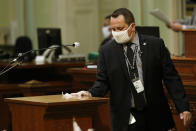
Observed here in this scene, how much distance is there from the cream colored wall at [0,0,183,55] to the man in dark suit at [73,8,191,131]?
3.67 metres

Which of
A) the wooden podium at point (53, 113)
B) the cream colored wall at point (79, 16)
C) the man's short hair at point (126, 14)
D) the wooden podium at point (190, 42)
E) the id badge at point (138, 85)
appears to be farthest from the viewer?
the cream colored wall at point (79, 16)

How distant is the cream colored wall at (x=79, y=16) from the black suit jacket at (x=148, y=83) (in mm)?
3667

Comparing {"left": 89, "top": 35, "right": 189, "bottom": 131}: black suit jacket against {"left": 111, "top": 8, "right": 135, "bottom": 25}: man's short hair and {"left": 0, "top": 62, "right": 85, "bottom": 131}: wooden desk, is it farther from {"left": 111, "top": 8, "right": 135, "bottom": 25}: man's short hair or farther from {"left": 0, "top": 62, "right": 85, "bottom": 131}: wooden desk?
{"left": 0, "top": 62, "right": 85, "bottom": 131}: wooden desk

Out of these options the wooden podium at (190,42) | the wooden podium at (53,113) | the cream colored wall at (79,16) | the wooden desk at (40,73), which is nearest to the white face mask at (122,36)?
the wooden podium at (53,113)

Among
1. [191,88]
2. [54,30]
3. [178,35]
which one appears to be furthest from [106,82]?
[54,30]

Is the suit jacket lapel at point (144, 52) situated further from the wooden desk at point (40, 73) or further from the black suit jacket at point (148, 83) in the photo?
the wooden desk at point (40, 73)

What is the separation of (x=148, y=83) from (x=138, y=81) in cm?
9

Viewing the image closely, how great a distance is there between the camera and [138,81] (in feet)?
13.8

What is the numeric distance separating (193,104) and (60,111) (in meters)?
1.80

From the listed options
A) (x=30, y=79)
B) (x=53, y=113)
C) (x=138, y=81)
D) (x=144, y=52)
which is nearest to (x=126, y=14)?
(x=144, y=52)

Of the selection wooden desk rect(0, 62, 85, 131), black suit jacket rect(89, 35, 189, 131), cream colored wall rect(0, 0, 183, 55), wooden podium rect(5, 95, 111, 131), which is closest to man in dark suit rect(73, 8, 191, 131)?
black suit jacket rect(89, 35, 189, 131)

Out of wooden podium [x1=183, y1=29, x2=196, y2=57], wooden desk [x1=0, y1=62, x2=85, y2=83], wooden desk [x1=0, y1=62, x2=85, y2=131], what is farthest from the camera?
wooden desk [x1=0, y1=62, x2=85, y2=83]

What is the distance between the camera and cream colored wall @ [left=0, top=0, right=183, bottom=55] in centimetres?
820

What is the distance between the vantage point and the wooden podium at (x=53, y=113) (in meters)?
3.91
